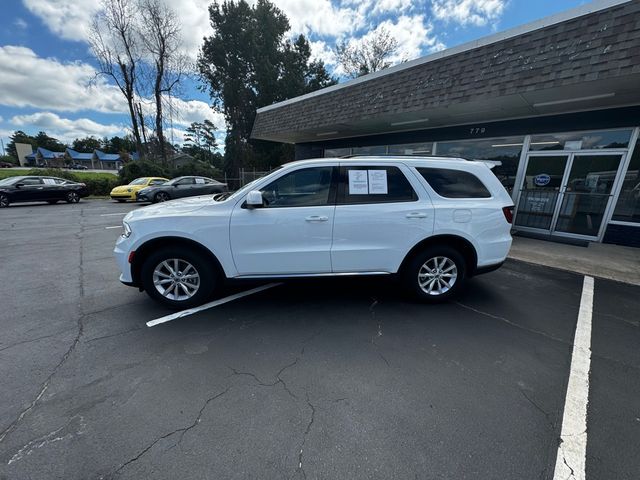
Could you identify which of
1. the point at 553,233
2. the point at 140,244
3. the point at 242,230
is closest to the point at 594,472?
the point at 242,230

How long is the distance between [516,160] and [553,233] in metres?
2.34

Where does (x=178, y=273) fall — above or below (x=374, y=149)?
below

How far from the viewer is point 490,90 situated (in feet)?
20.1

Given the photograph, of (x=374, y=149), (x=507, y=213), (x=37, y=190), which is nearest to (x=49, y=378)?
(x=507, y=213)

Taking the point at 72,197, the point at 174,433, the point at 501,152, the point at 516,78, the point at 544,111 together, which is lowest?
the point at 174,433

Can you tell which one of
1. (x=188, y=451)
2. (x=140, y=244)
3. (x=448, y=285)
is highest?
(x=140, y=244)

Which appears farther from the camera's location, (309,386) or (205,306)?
(205,306)

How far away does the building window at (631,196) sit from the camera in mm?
6469

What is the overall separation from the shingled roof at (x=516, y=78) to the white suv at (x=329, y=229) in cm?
361

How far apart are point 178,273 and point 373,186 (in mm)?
2638

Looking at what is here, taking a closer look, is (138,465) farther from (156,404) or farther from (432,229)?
(432,229)

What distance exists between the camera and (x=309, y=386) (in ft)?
7.59

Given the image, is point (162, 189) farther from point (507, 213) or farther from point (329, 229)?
point (507, 213)

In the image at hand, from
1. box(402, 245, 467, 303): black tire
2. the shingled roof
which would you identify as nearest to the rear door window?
box(402, 245, 467, 303): black tire
